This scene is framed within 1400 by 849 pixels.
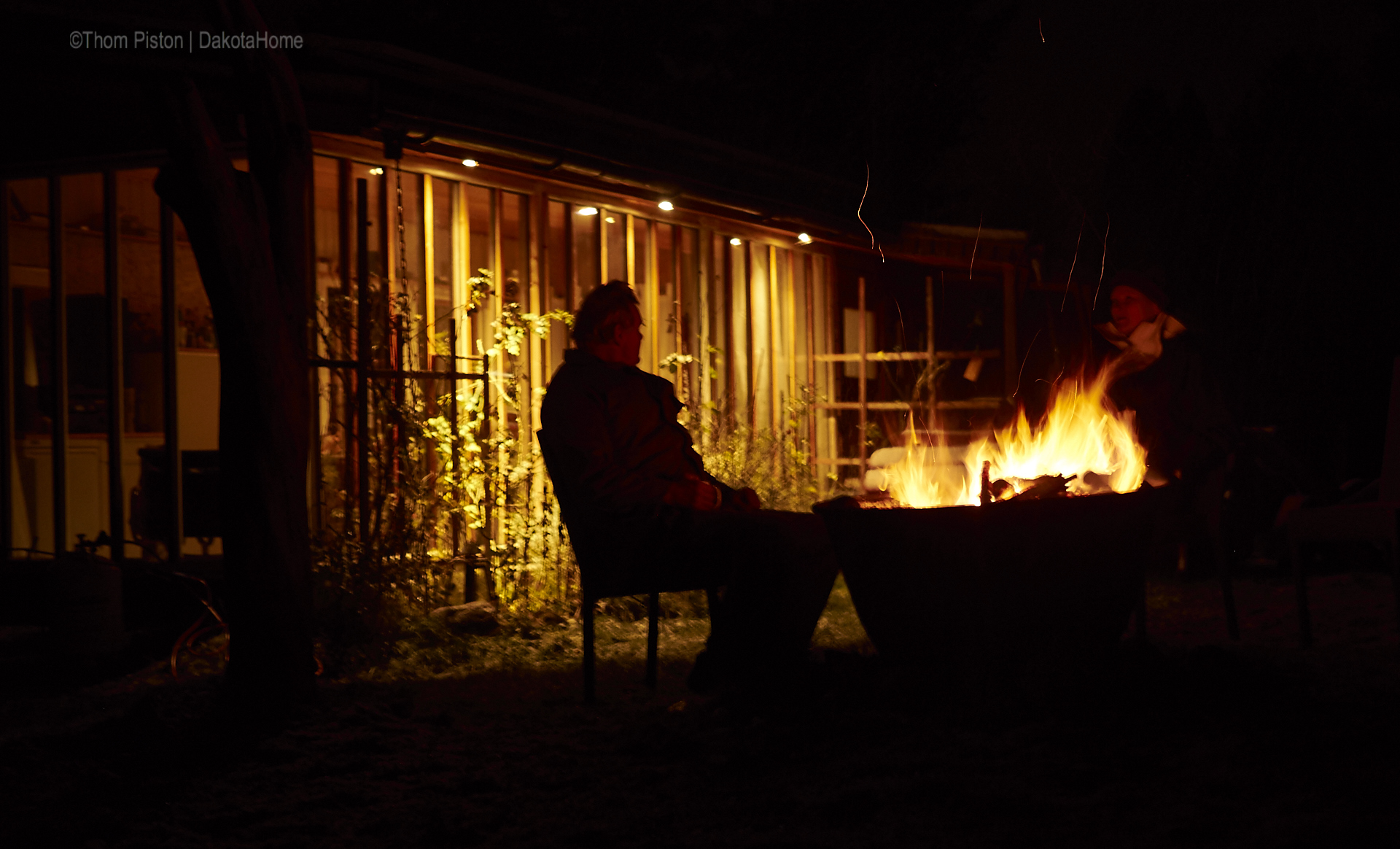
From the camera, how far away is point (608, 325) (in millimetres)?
4277

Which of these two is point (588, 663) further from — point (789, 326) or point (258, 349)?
point (789, 326)

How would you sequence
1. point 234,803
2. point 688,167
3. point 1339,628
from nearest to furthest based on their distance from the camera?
point 234,803
point 1339,628
point 688,167

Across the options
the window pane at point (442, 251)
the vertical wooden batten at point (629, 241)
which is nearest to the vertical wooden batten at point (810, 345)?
the vertical wooden batten at point (629, 241)

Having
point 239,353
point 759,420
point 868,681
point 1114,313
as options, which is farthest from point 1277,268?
point 239,353

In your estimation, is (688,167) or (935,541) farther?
(688,167)

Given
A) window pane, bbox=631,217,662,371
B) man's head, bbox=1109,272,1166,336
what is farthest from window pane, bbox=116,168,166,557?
man's head, bbox=1109,272,1166,336

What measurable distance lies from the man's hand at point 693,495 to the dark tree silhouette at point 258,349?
134 centimetres

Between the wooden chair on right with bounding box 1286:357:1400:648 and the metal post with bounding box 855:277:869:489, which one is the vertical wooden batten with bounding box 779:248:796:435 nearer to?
the metal post with bounding box 855:277:869:489

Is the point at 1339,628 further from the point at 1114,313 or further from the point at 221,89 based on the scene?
the point at 221,89

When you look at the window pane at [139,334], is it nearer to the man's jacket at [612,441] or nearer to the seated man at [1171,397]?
the man's jacket at [612,441]

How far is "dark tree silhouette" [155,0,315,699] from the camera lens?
12.0 feet

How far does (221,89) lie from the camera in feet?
17.7

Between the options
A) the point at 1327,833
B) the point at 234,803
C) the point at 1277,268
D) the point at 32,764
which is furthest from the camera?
the point at 1277,268

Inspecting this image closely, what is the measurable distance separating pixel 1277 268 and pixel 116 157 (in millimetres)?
14182
